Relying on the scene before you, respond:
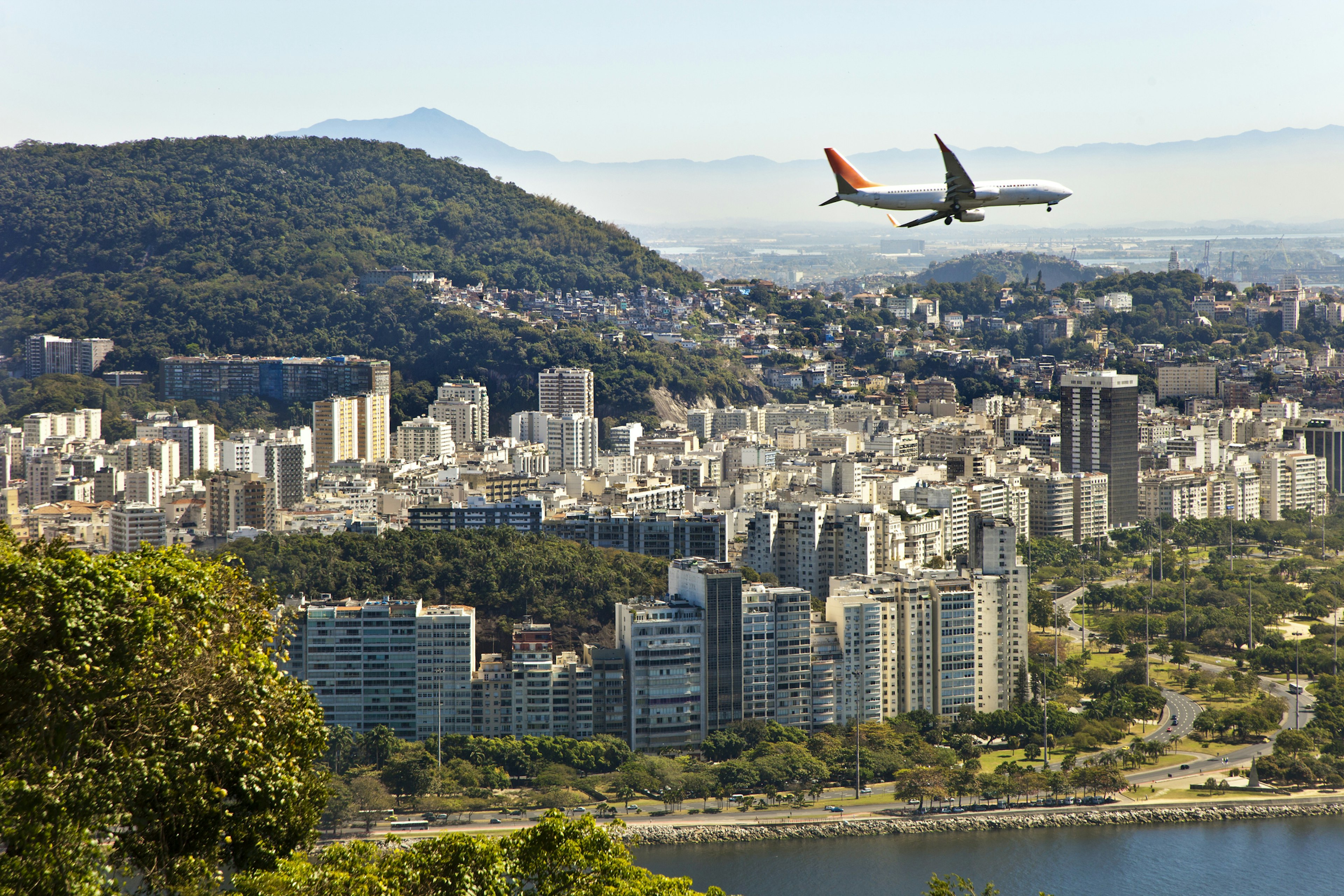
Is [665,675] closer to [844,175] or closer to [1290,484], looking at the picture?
[844,175]

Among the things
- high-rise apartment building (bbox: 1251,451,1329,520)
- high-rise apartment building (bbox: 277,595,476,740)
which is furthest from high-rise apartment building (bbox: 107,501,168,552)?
high-rise apartment building (bbox: 1251,451,1329,520)

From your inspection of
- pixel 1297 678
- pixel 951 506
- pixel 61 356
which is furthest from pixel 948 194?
pixel 61 356

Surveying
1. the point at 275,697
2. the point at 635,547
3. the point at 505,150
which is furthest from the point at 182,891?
the point at 505,150

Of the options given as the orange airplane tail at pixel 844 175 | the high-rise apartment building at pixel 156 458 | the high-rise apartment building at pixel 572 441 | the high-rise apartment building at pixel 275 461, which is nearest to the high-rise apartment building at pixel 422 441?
the high-rise apartment building at pixel 572 441

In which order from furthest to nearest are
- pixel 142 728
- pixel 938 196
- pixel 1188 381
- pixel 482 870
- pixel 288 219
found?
pixel 288 219 < pixel 1188 381 < pixel 938 196 < pixel 482 870 < pixel 142 728

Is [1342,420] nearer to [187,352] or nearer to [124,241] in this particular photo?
[187,352]

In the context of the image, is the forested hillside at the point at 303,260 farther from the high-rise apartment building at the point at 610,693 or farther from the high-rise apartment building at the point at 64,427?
the high-rise apartment building at the point at 610,693

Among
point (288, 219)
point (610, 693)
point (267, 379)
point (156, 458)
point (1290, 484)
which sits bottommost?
point (610, 693)

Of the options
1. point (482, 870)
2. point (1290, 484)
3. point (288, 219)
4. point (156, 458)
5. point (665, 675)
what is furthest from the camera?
point (288, 219)
